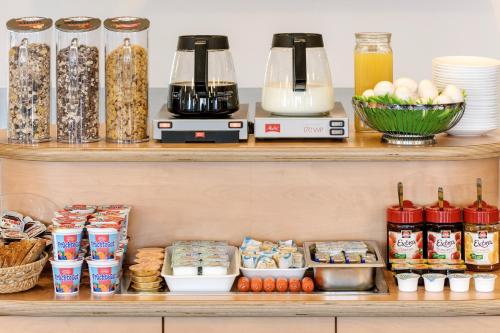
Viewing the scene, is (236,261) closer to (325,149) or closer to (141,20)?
(325,149)

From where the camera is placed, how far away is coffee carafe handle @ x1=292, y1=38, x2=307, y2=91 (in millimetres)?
2963

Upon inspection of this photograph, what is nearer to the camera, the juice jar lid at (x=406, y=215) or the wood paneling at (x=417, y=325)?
the wood paneling at (x=417, y=325)

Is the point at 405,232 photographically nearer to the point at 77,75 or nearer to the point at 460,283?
the point at 460,283

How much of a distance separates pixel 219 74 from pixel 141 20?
0.29 metres

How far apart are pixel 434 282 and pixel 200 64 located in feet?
3.10

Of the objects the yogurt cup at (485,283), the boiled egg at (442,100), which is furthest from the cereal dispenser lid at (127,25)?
the yogurt cup at (485,283)

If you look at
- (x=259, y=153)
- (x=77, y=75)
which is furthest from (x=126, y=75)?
(x=259, y=153)

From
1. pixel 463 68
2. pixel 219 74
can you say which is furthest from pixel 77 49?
pixel 463 68

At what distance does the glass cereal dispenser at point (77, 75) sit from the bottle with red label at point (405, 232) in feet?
3.20

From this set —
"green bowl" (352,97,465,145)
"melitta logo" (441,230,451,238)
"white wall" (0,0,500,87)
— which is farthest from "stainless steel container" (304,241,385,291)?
"white wall" (0,0,500,87)

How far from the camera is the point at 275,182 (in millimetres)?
3047

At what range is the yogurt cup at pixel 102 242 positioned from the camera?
2799 mm

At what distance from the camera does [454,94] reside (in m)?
2.91

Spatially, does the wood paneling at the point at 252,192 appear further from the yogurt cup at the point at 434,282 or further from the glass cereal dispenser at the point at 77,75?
the yogurt cup at the point at 434,282
